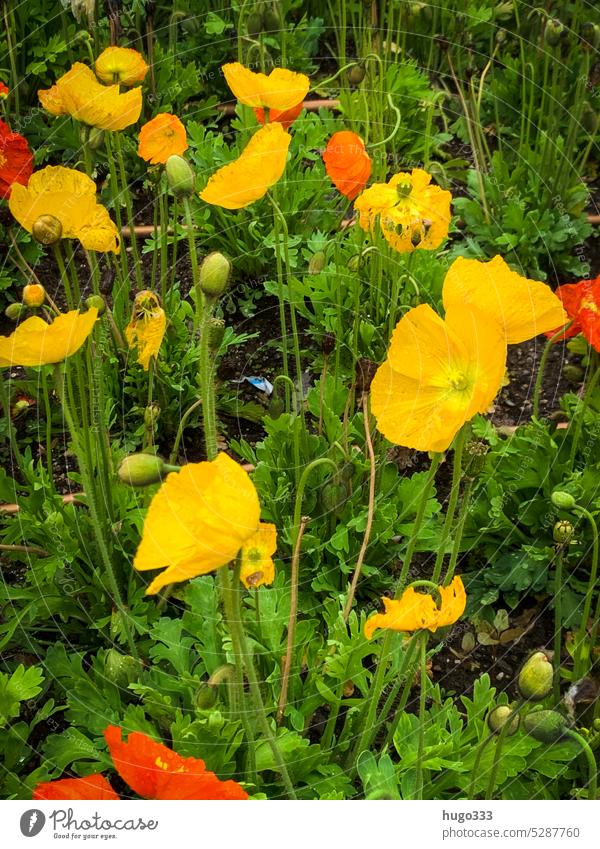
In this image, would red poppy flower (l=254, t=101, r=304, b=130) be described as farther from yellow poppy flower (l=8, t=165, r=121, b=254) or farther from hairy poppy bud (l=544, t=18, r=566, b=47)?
hairy poppy bud (l=544, t=18, r=566, b=47)

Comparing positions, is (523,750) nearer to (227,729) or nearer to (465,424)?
(227,729)

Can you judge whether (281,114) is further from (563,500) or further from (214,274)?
(563,500)

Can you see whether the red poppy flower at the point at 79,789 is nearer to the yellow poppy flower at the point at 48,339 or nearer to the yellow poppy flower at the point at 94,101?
the yellow poppy flower at the point at 48,339

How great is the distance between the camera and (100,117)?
1.69 metres

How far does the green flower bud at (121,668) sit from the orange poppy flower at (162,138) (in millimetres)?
847

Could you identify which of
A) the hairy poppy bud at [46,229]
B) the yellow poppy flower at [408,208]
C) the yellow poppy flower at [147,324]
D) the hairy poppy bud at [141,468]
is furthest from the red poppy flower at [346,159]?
the hairy poppy bud at [141,468]

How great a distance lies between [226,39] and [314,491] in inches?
59.1

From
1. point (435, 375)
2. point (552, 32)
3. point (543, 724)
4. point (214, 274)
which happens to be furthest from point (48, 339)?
point (552, 32)

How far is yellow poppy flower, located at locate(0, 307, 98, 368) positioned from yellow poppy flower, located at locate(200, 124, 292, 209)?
316 millimetres

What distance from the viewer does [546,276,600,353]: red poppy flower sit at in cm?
162

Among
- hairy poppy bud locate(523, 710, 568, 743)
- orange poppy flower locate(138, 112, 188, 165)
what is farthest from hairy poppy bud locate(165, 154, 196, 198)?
hairy poppy bud locate(523, 710, 568, 743)

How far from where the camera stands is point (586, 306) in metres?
1.66

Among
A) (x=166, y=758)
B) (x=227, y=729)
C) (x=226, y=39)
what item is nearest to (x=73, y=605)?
(x=227, y=729)
